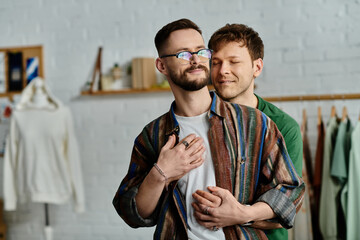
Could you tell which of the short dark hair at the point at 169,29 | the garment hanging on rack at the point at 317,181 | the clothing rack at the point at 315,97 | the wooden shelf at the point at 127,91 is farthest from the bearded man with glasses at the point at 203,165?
the wooden shelf at the point at 127,91

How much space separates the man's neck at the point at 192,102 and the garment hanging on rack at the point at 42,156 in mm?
2719

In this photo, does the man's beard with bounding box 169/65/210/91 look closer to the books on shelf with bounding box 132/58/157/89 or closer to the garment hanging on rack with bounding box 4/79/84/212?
the books on shelf with bounding box 132/58/157/89

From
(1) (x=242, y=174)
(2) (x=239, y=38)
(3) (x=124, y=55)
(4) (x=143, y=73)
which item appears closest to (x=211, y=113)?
(1) (x=242, y=174)

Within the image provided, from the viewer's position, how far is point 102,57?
3.84m

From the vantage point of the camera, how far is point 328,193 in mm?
2883

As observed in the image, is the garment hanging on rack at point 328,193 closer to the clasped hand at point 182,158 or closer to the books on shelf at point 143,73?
the books on shelf at point 143,73

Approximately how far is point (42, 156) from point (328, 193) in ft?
7.00

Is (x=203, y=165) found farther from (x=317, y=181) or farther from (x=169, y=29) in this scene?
(x=317, y=181)

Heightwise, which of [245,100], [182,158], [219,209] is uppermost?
[245,100]

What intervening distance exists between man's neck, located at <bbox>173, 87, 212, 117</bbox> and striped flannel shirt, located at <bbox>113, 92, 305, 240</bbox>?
2 centimetres

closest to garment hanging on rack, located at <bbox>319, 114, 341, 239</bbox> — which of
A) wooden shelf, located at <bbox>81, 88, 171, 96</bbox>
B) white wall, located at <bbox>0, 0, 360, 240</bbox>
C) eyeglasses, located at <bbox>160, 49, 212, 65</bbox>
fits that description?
white wall, located at <bbox>0, 0, 360, 240</bbox>

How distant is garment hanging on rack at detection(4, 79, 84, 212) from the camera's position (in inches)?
142

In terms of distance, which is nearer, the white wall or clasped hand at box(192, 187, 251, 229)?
clasped hand at box(192, 187, 251, 229)

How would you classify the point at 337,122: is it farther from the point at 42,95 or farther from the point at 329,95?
the point at 42,95
